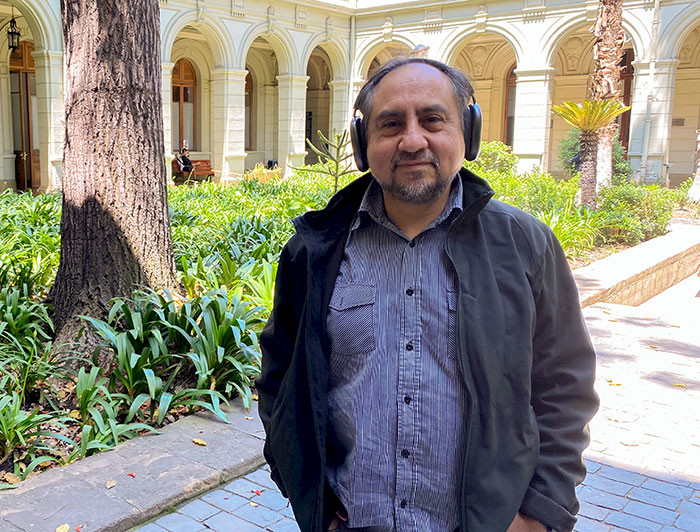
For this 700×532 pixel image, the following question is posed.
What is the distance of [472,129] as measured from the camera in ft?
6.03

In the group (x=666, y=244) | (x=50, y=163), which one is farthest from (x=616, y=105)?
(x=50, y=163)

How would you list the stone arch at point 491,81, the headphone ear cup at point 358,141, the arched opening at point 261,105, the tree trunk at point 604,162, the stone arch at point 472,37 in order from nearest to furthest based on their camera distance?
1. the headphone ear cup at point 358,141
2. the tree trunk at point 604,162
3. the stone arch at point 472,37
4. the arched opening at point 261,105
5. the stone arch at point 491,81

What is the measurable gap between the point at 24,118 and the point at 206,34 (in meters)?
5.64

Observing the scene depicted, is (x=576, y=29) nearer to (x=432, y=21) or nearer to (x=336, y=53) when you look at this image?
(x=432, y=21)

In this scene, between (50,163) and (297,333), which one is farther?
(50,163)

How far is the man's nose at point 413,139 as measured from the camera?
5.52 ft

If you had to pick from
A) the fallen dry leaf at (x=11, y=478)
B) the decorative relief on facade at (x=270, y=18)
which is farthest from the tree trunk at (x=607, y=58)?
the fallen dry leaf at (x=11, y=478)

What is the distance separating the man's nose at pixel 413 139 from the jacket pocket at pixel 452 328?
0.37 metres

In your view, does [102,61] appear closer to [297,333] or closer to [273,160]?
[297,333]

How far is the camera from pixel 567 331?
1744mm

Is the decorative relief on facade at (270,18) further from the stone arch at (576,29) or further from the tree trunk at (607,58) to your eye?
the tree trunk at (607,58)

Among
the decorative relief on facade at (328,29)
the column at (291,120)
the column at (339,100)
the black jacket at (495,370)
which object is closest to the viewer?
the black jacket at (495,370)

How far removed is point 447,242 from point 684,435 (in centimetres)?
346

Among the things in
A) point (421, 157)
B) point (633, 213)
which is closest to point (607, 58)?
point (633, 213)
